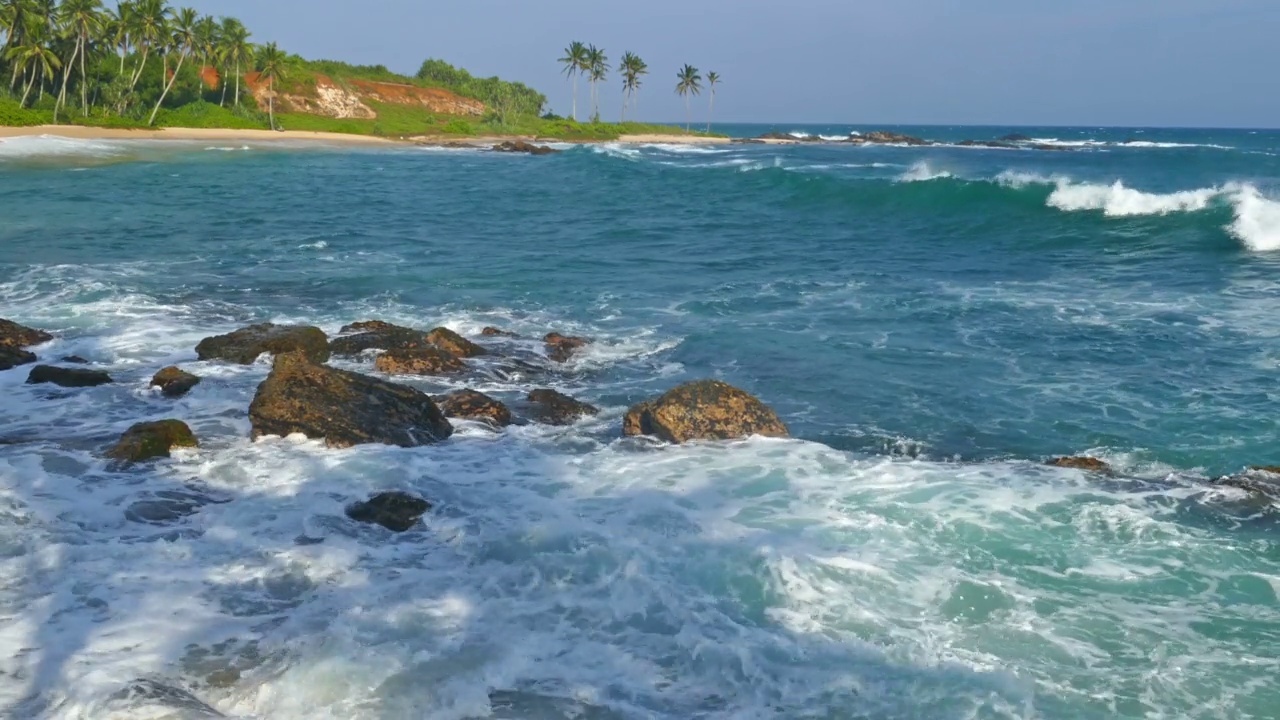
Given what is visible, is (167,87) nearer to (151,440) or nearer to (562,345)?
(562,345)

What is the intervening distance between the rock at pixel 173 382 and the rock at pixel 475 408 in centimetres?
306

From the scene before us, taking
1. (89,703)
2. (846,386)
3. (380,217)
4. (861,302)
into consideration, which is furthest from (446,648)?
(380,217)

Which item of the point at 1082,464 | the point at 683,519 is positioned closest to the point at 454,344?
the point at 683,519

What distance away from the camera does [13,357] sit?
42.0 feet

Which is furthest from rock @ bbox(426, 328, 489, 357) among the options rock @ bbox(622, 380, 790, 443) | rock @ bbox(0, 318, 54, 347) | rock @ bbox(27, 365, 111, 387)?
rock @ bbox(0, 318, 54, 347)

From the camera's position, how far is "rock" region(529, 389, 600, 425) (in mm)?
11270

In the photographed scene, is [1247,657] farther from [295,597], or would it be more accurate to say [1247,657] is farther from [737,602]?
[295,597]

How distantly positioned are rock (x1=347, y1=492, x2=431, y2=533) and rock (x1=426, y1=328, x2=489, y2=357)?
5.50 metres

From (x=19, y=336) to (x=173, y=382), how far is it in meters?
3.57

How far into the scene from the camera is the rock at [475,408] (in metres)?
11.1

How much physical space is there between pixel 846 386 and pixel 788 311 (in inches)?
204

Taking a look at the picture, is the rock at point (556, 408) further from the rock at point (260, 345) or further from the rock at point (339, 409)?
the rock at point (260, 345)

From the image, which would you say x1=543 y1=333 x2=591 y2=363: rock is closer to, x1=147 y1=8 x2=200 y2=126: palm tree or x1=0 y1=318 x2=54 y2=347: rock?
x1=0 y1=318 x2=54 y2=347: rock

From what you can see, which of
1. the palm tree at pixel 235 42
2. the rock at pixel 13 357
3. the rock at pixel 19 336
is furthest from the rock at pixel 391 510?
the palm tree at pixel 235 42
